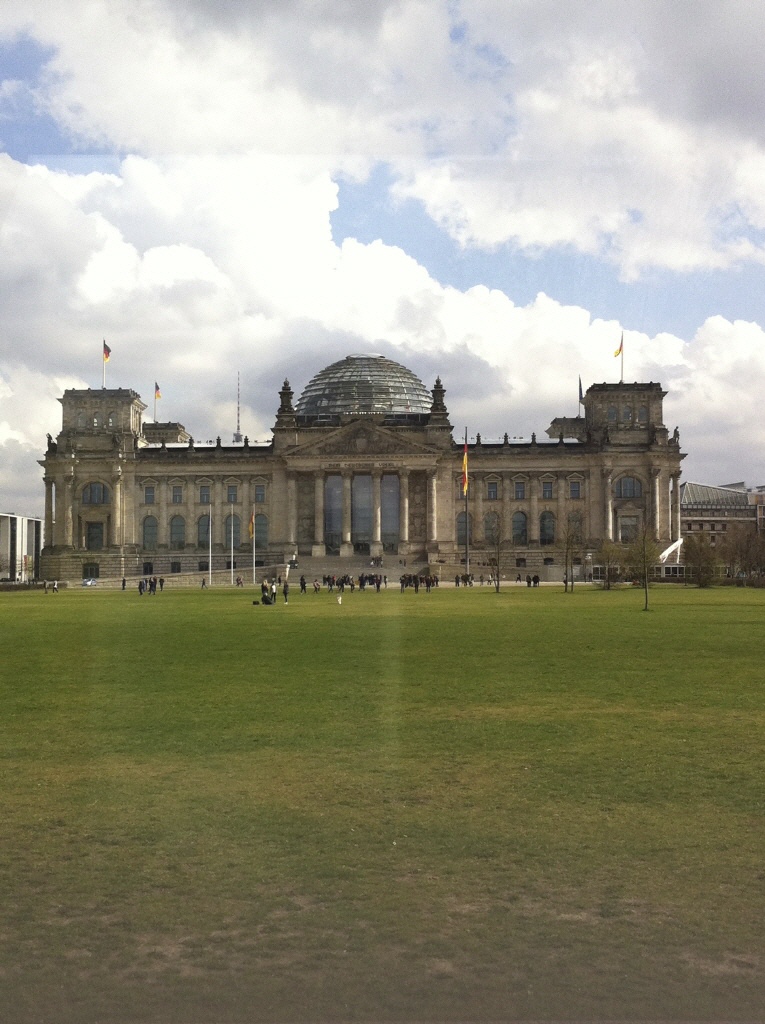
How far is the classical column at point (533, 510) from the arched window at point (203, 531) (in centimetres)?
3866

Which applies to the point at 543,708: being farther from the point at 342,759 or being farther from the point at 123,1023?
the point at 123,1023

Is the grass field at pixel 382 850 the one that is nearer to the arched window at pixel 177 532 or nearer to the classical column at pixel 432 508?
the classical column at pixel 432 508

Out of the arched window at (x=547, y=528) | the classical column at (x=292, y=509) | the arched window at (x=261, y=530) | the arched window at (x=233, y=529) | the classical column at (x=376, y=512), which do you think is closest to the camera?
A: the classical column at (x=376, y=512)

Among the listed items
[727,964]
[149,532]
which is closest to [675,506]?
[149,532]

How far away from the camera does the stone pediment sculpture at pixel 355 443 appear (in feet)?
439

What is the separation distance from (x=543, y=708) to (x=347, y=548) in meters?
112

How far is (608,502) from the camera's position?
13412cm

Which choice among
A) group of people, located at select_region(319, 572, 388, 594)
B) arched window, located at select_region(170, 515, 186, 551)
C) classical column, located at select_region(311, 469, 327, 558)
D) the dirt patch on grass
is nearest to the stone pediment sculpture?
classical column, located at select_region(311, 469, 327, 558)

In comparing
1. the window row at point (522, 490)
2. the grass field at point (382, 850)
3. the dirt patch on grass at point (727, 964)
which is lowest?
the dirt patch on grass at point (727, 964)

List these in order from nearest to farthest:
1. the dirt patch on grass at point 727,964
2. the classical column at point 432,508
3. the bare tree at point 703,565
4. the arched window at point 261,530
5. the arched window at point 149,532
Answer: the dirt patch on grass at point 727,964 → the bare tree at point 703,565 → the classical column at point 432,508 → the arched window at point 261,530 → the arched window at point 149,532

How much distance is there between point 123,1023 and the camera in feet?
25.3

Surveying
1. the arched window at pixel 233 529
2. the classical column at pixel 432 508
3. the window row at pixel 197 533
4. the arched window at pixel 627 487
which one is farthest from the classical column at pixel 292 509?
the arched window at pixel 627 487

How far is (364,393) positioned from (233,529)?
25.2 meters

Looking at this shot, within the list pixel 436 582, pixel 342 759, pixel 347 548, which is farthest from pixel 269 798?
pixel 347 548
